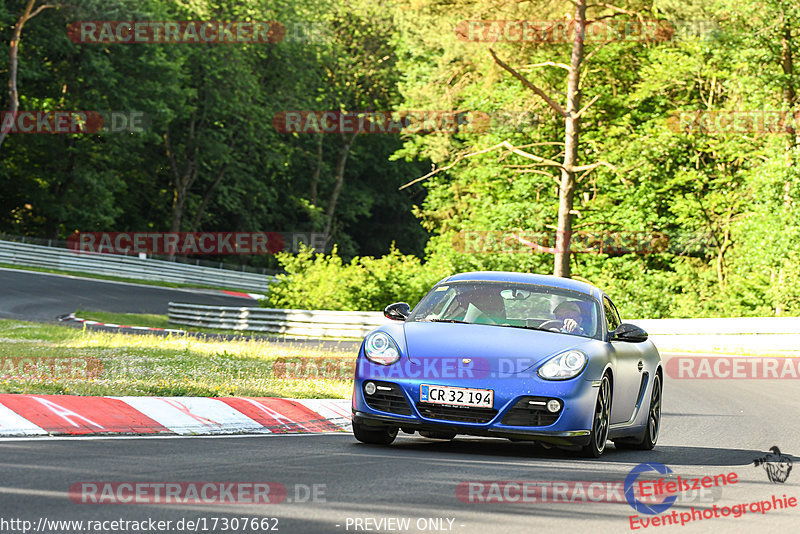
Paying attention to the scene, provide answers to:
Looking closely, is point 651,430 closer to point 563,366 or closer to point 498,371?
point 563,366

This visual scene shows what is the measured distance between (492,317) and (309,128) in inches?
2551

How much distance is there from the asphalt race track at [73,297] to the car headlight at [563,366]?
82.1 ft

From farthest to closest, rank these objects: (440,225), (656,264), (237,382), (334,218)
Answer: (334,218), (440,225), (656,264), (237,382)

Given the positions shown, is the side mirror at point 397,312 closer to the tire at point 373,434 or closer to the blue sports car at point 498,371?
the blue sports car at point 498,371

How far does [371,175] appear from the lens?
82938 millimetres

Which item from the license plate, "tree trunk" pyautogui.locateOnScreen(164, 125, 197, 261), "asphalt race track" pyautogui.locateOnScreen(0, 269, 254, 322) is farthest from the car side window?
"tree trunk" pyautogui.locateOnScreen(164, 125, 197, 261)

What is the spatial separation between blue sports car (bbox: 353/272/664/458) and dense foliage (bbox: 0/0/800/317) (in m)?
24.0

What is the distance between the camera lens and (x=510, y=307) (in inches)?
409

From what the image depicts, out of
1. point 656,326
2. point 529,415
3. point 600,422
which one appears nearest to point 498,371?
point 529,415

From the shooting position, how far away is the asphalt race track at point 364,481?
616 centimetres

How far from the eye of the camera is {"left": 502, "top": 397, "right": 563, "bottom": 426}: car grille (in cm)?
921

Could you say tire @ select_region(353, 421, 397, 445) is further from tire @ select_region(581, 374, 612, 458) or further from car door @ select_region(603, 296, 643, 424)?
car door @ select_region(603, 296, 643, 424)

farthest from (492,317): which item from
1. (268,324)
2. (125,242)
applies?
(125,242)

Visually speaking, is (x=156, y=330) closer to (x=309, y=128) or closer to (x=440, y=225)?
(x=440, y=225)
